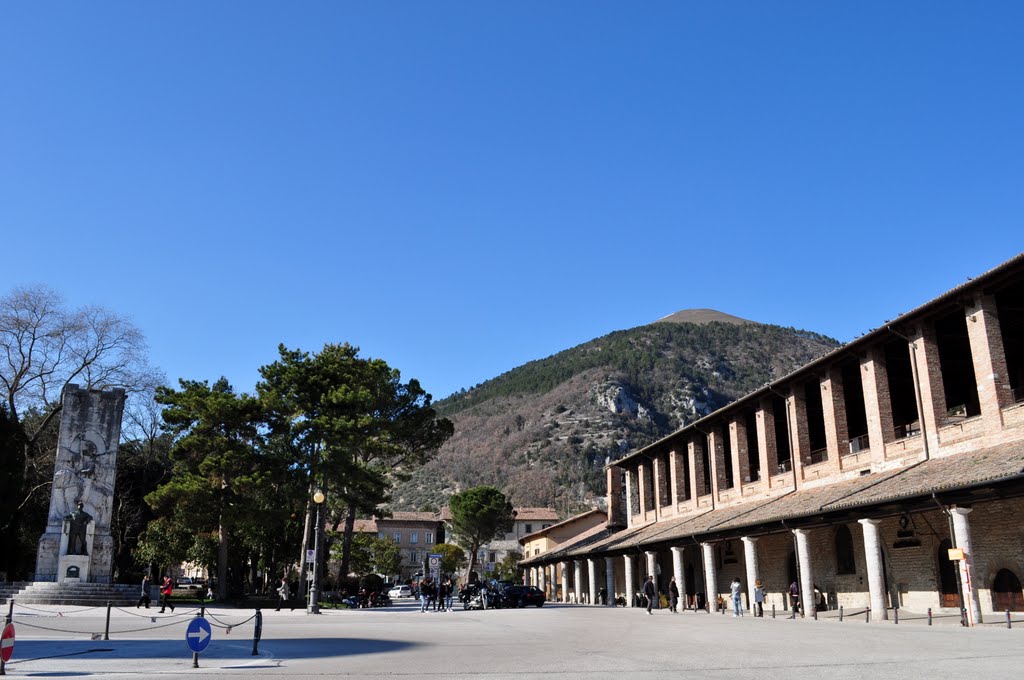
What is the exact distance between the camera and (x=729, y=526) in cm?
3092

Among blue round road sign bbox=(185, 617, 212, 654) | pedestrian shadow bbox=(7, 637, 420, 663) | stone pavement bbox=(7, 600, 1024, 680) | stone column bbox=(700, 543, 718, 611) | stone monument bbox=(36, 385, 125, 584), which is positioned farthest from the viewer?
stone monument bbox=(36, 385, 125, 584)

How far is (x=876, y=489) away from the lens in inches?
979

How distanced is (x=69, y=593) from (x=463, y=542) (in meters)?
59.5

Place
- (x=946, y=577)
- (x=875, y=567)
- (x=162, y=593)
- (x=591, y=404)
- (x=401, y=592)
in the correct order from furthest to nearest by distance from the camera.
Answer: (x=591, y=404) → (x=401, y=592) → (x=162, y=593) → (x=946, y=577) → (x=875, y=567)

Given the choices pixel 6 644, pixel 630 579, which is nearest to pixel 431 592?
pixel 630 579

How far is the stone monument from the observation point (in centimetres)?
3888

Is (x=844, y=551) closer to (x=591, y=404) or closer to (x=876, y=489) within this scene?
(x=876, y=489)

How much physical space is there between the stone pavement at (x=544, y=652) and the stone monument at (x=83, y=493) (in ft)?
54.8

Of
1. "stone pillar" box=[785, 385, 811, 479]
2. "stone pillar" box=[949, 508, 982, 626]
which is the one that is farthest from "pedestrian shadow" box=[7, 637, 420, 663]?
"stone pillar" box=[785, 385, 811, 479]

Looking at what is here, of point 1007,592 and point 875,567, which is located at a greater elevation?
point 875,567

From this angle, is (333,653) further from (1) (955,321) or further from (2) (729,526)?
(1) (955,321)

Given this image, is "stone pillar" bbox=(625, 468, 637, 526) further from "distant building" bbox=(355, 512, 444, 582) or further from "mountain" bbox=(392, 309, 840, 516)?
"mountain" bbox=(392, 309, 840, 516)

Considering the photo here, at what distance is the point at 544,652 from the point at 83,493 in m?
33.4

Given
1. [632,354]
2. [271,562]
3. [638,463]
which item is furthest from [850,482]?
[632,354]
